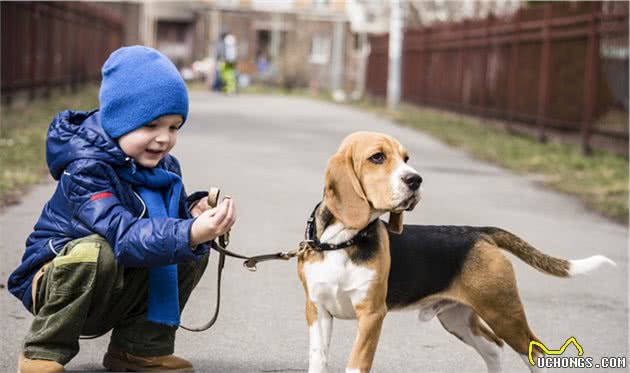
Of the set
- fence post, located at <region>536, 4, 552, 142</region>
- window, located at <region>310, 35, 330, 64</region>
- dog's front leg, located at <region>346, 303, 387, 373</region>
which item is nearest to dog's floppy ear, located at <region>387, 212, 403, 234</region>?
dog's front leg, located at <region>346, 303, 387, 373</region>

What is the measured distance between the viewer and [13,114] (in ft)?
56.9

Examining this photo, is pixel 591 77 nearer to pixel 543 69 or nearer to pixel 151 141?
pixel 543 69

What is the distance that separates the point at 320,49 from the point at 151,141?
67.7 metres

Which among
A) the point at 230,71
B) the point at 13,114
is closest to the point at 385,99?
the point at 230,71

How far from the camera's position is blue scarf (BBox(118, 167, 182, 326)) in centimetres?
441

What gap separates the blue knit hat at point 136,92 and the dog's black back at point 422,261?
3.56 ft

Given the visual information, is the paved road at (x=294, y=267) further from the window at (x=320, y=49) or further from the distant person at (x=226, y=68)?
the window at (x=320, y=49)

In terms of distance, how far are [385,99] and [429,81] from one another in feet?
20.6

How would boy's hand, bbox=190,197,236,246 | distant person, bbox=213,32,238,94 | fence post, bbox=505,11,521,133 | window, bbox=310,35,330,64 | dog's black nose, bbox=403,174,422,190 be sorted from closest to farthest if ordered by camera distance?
boy's hand, bbox=190,197,236,246 → dog's black nose, bbox=403,174,422,190 → fence post, bbox=505,11,521,133 → distant person, bbox=213,32,238,94 → window, bbox=310,35,330,64

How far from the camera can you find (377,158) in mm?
4316

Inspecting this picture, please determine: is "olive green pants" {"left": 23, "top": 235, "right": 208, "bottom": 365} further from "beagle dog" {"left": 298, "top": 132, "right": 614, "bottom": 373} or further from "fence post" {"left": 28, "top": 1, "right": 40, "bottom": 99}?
"fence post" {"left": 28, "top": 1, "right": 40, "bottom": 99}

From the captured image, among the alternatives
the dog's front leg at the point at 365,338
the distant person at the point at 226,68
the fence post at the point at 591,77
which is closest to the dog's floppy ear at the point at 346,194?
the dog's front leg at the point at 365,338

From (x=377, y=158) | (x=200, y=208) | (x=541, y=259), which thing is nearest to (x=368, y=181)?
(x=377, y=158)

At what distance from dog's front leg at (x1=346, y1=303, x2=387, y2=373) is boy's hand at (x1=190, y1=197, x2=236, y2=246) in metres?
0.65
